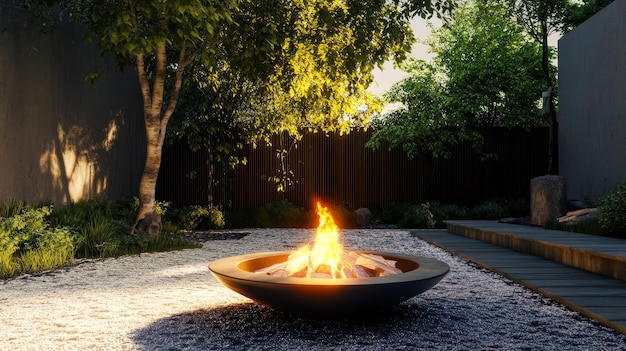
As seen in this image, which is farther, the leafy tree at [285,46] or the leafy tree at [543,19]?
the leafy tree at [543,19]

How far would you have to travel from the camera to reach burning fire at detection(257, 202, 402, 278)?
4.10 meters

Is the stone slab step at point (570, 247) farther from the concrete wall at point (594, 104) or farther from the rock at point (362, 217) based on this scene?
the rock at point (362, 217)

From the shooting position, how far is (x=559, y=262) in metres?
6.65

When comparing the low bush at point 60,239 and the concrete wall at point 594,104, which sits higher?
the concrete wall at point 594,104

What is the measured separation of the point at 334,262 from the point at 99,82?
27.9ft

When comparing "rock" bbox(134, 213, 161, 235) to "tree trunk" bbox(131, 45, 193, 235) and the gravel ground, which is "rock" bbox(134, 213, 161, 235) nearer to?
"tree trunk" bbox(131, 45, 193, 235)

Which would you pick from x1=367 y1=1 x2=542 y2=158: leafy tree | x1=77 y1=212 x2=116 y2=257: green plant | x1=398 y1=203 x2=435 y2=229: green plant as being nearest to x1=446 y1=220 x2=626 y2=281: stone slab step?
x1=398 y1=203 x2=435 y2=229: green plant

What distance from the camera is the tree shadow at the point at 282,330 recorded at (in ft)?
11.6

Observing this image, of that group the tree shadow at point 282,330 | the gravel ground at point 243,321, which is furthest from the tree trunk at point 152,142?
the tree shadow at point 282,330

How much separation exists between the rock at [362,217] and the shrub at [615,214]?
574 cm

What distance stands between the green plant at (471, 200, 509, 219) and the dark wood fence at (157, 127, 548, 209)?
773mm

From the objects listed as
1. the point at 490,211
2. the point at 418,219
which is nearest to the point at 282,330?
the point at 418,219

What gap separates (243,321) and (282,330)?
14.6 inches

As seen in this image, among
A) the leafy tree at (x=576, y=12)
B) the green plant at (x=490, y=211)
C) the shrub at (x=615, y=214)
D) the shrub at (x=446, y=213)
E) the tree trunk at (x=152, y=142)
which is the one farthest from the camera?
the leafy tree at (x=576, y=12)
